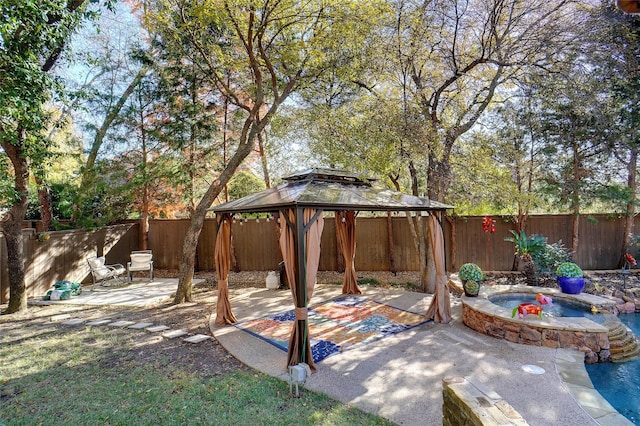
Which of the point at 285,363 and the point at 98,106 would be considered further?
the point at 98,106

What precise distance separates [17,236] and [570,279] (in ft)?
34.5

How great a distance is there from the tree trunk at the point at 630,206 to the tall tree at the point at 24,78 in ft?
38.8

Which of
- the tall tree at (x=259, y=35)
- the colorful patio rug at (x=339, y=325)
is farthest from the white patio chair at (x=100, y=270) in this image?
the colorful patio rug at (x=339, y=325)

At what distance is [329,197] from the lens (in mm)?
4770

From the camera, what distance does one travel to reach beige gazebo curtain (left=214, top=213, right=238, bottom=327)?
230 inches

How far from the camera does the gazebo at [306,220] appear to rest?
165 inches

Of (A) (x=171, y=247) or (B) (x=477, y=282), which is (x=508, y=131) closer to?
(B) (x=477, y=282)

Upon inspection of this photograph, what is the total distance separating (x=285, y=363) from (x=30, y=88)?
5.11 metres

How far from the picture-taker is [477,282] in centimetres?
605

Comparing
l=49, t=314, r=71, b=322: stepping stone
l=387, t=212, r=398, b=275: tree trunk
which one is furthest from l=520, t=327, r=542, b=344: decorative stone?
l=49, t=314, r=71, b=322: stepping stone

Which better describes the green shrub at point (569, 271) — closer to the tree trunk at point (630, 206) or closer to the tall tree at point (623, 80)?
the tall tree at point (623, 80)

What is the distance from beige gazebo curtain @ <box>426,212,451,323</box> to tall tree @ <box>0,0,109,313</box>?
629 centimetres

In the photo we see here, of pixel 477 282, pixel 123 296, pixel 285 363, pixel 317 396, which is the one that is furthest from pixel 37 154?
pixel 477 282

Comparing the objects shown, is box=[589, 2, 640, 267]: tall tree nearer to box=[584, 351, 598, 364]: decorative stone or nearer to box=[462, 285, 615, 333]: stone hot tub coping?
box=[462, 285, 615, 333]: stone hot tub coping
